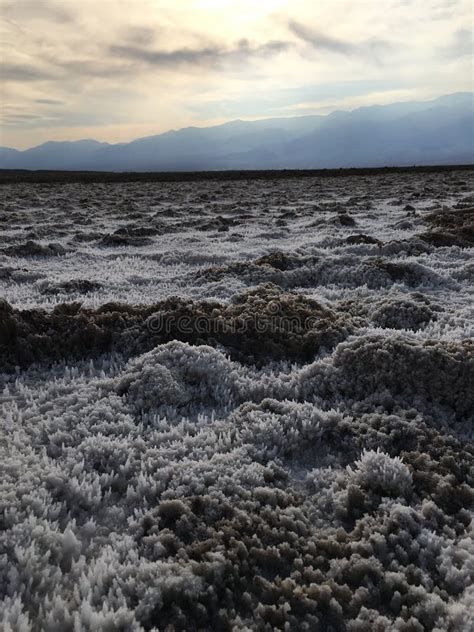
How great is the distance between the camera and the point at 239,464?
5293mm

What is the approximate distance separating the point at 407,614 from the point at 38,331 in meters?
6.82

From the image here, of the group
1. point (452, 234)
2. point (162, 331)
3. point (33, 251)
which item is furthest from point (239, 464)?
point (33, 251)

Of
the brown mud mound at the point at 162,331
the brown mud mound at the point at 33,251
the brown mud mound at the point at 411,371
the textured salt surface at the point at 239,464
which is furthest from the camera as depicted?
the brown mud mound at the point at 33,251

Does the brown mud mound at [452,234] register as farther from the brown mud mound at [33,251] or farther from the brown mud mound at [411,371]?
the brown mud mound at [33,251]

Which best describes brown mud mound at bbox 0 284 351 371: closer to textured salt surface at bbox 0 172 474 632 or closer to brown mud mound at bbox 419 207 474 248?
textured salt surface at bbox 0 172 474 632

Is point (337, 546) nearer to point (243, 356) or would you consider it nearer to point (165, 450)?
point (165, 450)

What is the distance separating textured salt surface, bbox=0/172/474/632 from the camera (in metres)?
3.82

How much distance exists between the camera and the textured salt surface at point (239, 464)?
382 centimetres

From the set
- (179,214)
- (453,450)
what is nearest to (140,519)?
(453,450)

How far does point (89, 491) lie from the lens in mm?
4863

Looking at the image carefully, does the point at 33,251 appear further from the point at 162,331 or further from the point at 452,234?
the point at 452,234

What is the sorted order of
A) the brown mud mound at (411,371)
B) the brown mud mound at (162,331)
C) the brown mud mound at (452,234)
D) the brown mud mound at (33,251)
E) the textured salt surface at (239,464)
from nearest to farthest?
the textured salt surface at (239,464), the brown mud mound at (411,371), the brown mud mound at (162,331), the brown mud mound at (452,234), the brown mud mound at (33,251)

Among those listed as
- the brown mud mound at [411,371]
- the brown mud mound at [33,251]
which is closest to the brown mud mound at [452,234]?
the brown mud mound at [411,371]

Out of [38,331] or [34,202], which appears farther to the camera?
[34,202]
